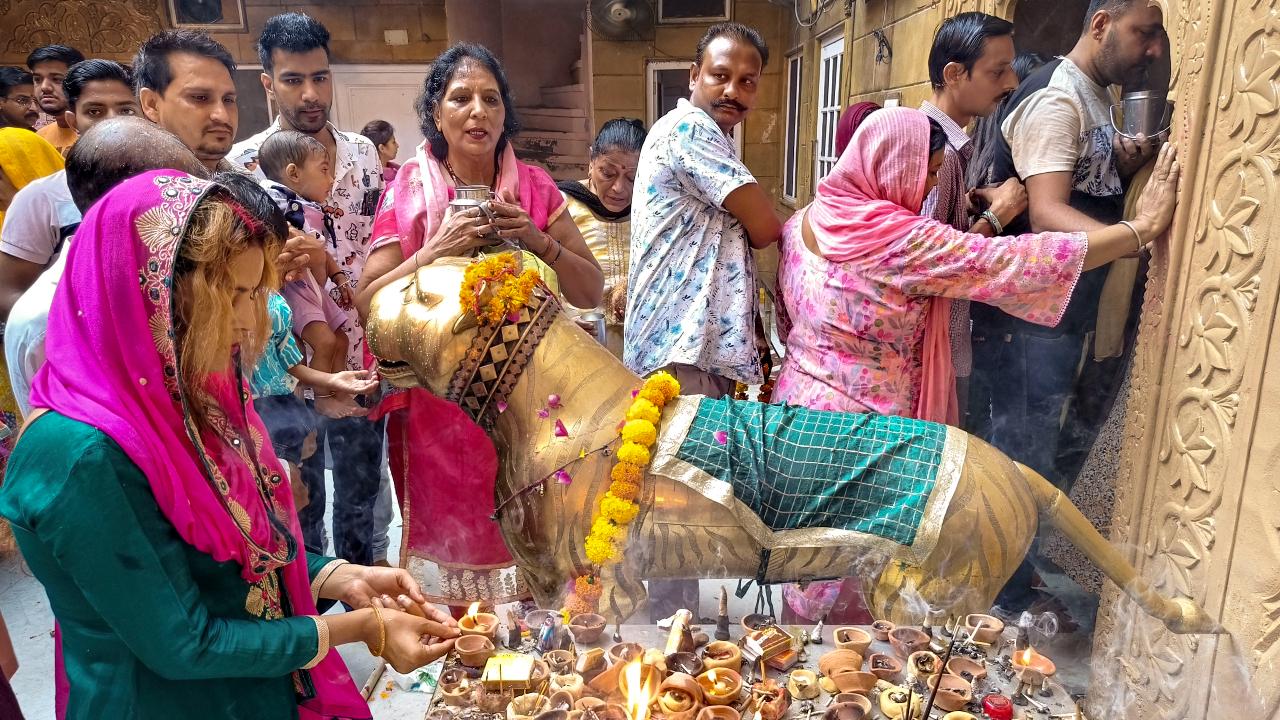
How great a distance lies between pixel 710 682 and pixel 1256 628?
128 centimetres

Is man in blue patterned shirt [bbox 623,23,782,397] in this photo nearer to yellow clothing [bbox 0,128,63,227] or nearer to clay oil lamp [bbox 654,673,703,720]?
clay oil lamp [bbox 654,673,703,720]

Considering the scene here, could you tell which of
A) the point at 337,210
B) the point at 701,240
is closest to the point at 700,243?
the point at 701,240

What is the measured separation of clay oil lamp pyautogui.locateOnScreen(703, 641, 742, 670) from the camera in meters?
1.89

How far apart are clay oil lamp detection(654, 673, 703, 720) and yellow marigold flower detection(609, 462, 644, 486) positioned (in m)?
0.48

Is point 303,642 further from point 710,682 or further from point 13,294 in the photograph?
point 13,294

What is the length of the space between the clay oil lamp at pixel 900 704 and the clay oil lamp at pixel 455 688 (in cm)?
98

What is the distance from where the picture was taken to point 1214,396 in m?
1.95

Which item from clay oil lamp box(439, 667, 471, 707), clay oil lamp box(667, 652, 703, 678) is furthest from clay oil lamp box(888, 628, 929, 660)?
clay oil lamp box(439, 667, 471, 707)

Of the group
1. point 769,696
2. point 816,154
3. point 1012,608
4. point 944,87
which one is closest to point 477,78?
point 944,87

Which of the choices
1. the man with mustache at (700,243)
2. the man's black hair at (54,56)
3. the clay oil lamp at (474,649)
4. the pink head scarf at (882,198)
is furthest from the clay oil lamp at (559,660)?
the man's black hair at (54,56)

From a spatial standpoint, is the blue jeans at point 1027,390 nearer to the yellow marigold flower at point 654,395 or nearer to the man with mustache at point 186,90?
the yellow marigold flower at point 654,395

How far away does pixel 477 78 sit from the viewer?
8.32 ft

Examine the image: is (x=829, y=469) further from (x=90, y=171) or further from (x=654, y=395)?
(x=90, y=171)

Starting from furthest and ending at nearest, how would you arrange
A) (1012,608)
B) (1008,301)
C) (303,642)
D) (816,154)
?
(816,154) < (1012,608) < (1008,301) < (303,642)
